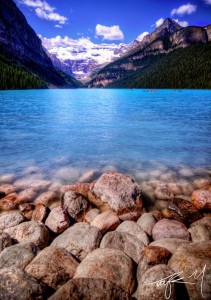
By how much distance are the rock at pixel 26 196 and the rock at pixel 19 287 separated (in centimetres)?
619

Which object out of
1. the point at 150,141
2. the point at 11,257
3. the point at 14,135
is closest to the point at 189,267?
the point at 11,257

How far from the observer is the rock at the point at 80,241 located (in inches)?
268

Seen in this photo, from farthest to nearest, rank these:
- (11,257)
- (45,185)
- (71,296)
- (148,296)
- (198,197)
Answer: (45,185) → (198,197) → (11,257) → (148,296) → (71,296)

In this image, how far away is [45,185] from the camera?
12602mm

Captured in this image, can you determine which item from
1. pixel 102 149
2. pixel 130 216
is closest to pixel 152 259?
pixel 130 216

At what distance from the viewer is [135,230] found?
25.2 ft

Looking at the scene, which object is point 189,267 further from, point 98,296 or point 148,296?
point 98,296

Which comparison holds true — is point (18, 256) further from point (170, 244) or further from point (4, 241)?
point (170, 244)

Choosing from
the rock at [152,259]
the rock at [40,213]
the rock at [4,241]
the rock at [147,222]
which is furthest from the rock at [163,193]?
the rock at [4,241]

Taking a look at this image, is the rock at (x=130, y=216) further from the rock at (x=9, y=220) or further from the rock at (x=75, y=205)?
the rock at (x=9, y=220)

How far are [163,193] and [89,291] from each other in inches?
294

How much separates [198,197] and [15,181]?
363 inches

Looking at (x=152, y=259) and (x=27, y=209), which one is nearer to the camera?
(x=152, y=259)

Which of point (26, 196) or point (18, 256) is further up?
point (18, 256)
